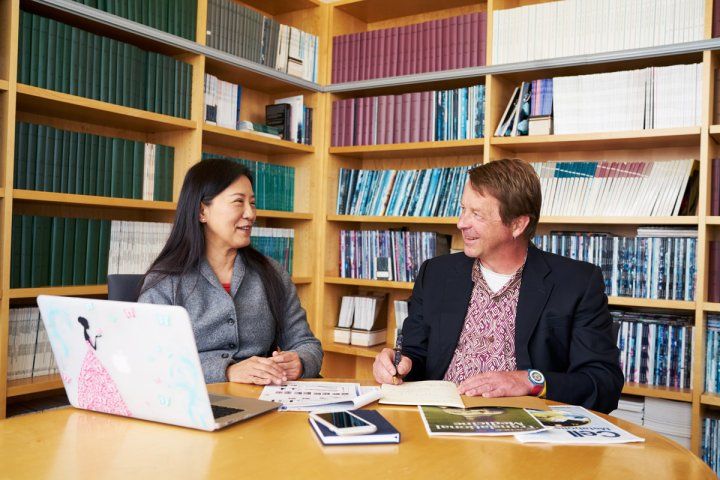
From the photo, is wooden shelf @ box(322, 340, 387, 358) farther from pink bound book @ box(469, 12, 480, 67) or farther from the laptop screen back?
the laptop screen back

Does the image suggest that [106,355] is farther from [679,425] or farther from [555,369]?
[679,425]

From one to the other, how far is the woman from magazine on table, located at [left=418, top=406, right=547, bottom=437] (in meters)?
0.64

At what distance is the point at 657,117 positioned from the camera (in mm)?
2869

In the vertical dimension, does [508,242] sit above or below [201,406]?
above

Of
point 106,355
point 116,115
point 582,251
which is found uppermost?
point 116,115

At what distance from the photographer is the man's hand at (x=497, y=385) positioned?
1599mm

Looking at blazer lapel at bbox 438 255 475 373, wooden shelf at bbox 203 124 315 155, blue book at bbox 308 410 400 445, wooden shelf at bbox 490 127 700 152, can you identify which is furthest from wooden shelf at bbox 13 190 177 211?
blue book at bbox 308 410 400 445

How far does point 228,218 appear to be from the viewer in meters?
2.21

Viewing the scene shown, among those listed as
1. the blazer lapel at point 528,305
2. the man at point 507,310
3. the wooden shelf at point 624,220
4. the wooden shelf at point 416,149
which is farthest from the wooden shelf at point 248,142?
the blazer lapel at point 528,305

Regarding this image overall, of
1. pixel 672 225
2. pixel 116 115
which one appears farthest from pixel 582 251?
pixel 116 115

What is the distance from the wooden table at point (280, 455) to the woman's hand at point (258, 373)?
351 mm

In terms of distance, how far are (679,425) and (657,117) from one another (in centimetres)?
129

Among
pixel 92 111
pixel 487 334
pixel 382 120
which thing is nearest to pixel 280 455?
pixel 487 334

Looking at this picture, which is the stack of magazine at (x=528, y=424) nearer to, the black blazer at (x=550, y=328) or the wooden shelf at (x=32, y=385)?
the black blazer at (x=550, y=328)
